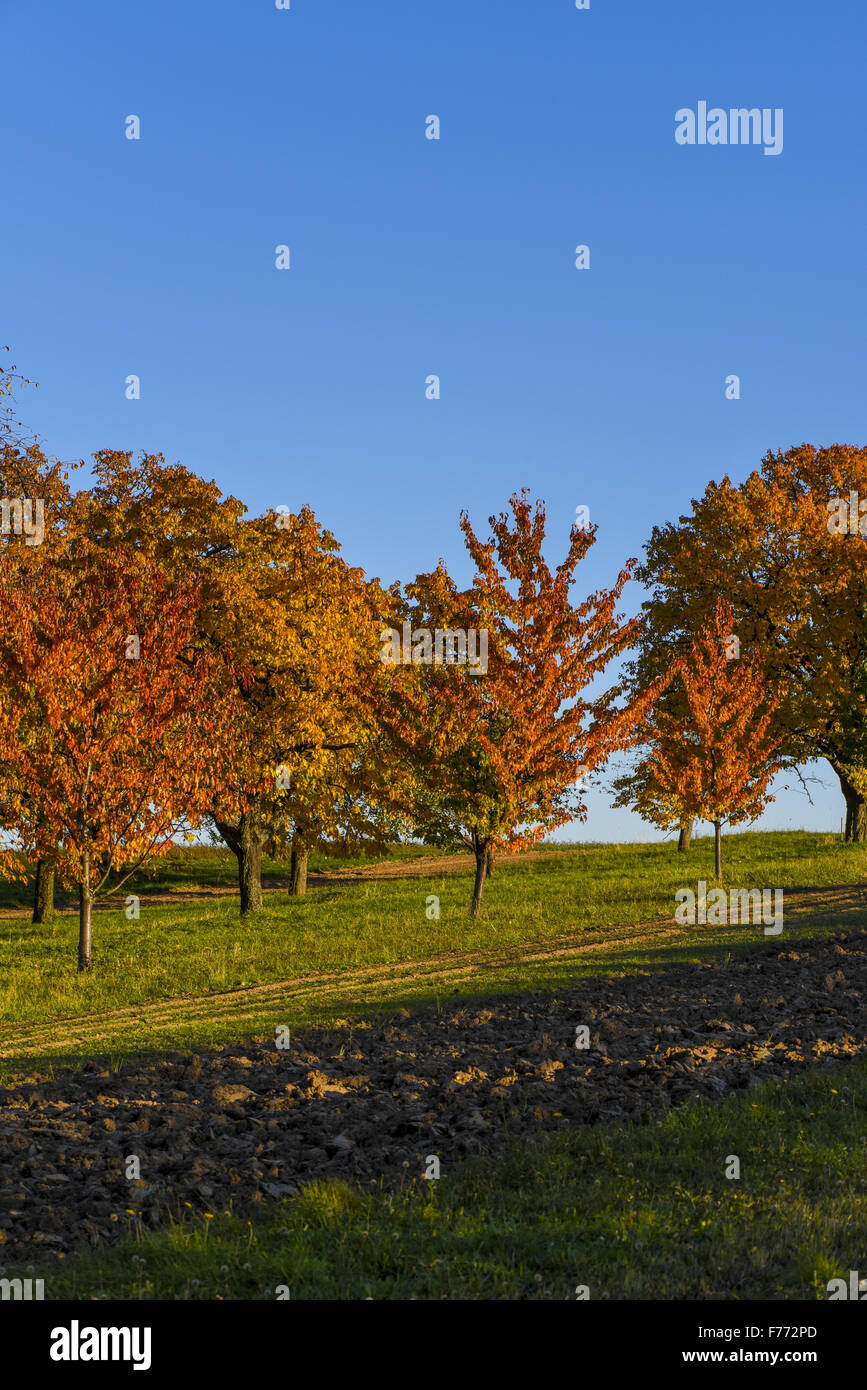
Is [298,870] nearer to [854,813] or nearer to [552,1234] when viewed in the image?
[854,813]

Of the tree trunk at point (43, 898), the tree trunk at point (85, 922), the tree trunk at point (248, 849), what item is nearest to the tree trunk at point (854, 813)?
the tree trunk at point (248, 849)

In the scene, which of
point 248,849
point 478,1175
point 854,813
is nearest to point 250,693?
point 248,849

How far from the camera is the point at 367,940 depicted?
23.7m

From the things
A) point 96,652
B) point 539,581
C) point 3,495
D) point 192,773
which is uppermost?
point 3,495

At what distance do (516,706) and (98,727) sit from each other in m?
9.68

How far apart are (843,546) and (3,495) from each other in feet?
97.8

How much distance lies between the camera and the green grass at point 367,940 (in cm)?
1773

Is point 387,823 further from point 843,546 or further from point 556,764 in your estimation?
point 843,546

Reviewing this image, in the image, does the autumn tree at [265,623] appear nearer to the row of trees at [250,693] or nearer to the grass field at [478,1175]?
the row of trees at [250,693]

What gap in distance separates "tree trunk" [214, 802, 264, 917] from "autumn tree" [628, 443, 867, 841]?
746 inches

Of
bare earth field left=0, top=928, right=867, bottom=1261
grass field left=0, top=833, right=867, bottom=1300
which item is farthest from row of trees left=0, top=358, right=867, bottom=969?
bare earth field left=0, top=928, right=867, bottom=1261

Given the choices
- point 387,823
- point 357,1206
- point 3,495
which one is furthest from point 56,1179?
point 3,495
